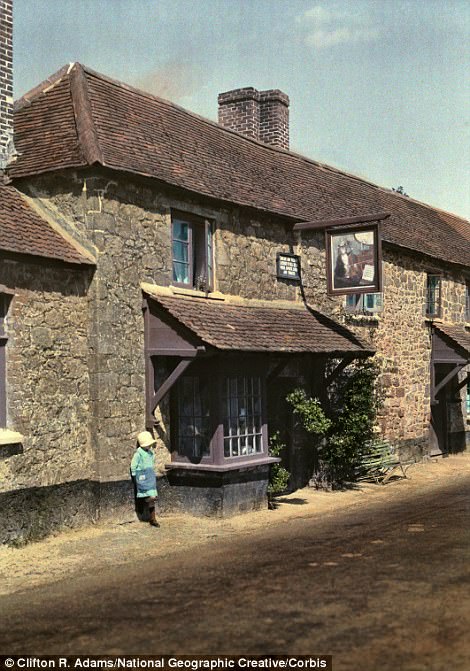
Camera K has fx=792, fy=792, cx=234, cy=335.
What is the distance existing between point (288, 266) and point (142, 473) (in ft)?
18.4

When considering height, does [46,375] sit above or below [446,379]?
above

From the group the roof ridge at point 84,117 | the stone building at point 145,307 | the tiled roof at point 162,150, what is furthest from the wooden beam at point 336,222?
the roof ridge at point 84,117

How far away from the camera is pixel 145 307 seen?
12094 mm

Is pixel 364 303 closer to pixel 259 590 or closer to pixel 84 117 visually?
pixel 84 117

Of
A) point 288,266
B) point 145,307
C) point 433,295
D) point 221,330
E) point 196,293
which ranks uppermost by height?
point 288,266

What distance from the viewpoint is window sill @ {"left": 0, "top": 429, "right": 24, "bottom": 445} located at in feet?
33.0

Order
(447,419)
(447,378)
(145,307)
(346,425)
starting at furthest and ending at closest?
(447,419) < (447,378) < (346,425) < (145,307)

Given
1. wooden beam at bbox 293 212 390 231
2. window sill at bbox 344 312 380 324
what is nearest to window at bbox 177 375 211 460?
wooden beam at bbox 293 212 390 231

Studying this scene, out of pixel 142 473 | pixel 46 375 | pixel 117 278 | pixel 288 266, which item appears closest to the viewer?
pixel 46 375

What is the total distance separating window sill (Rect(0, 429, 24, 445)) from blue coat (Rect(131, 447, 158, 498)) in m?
1.87

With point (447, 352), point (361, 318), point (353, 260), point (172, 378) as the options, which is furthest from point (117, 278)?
point (447, 352)

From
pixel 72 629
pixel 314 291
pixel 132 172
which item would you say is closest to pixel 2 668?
pixel 72 629

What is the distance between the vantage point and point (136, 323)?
12.0m

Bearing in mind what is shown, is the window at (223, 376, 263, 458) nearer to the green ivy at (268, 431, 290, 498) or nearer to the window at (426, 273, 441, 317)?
the green ivy at (268, 431, 290, 498)
